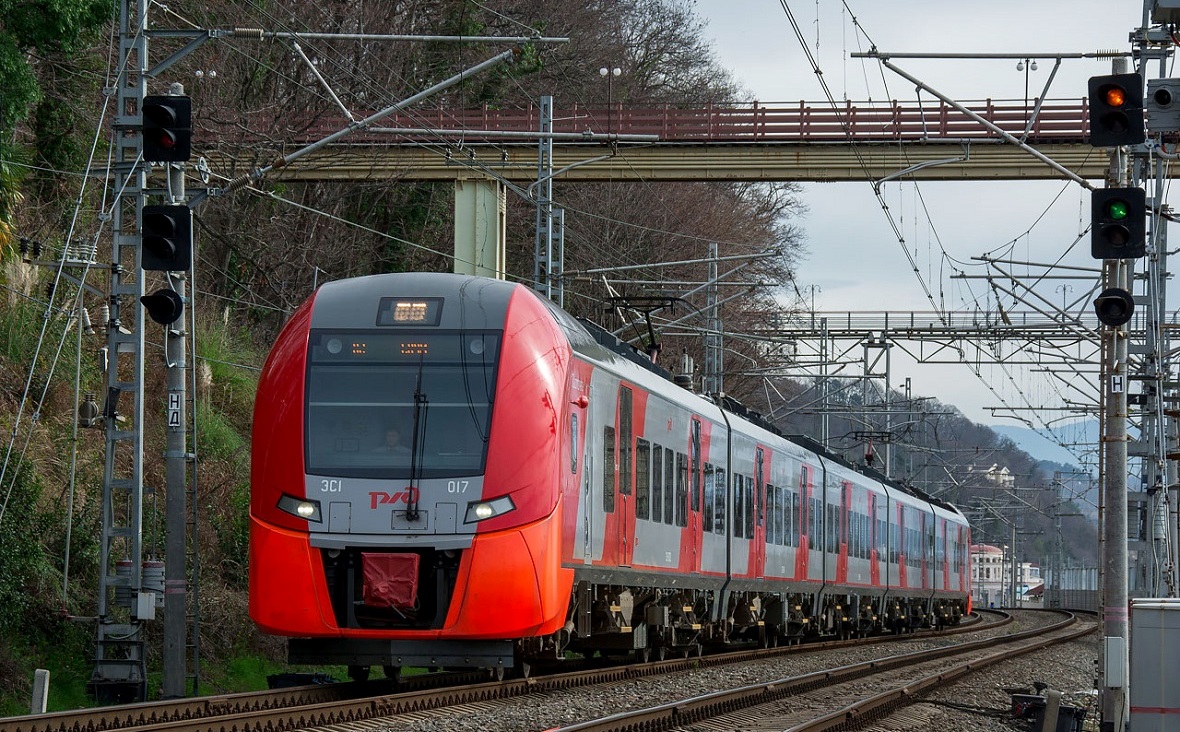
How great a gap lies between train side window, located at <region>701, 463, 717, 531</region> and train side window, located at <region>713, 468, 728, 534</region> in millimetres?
191

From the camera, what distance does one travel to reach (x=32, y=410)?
2139 centimetres

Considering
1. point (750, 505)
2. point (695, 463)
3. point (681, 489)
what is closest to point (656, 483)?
point (681, 489)

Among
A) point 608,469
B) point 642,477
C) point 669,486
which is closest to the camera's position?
point 608,469

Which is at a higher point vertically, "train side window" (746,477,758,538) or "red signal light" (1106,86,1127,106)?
"red signal light" (1106,86,1127,106)

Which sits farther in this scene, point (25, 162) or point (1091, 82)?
point (25, 162)

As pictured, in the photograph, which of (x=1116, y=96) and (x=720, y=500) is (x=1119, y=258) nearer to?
(x=1116, y=96)

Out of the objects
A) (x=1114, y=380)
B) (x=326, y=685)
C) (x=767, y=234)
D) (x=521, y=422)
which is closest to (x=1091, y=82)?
(x=1114, y=380)

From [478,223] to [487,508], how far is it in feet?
71.4

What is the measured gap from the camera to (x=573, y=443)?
598 inches

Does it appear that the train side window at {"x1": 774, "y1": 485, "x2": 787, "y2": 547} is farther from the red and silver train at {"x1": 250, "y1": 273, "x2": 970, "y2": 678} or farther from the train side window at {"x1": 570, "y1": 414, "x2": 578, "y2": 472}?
the train side window at {"x1": 570, "y1": 414, "x2": 578, "y2": 472}

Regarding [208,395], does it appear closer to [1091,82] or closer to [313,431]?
[313,431]

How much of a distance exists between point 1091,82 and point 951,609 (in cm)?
3718

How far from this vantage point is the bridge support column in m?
34.8

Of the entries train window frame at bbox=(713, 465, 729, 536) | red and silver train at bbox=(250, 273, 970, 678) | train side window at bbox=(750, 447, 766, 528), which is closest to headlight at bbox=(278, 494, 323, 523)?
red and silver train at bbox=(250, 273, 970, 678)
